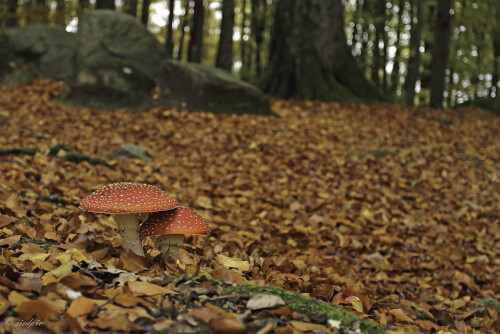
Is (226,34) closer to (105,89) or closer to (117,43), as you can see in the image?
(117,43)

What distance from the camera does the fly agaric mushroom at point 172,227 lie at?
2.44m

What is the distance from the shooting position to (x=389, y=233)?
5008 millimetres

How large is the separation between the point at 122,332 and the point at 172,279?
64cm

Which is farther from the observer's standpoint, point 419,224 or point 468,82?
point 468,82

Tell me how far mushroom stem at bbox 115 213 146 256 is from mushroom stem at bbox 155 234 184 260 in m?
0.13

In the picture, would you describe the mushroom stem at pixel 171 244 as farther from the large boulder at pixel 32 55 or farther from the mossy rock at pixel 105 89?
the large boulder at pixel 32 55

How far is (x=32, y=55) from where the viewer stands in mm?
11305

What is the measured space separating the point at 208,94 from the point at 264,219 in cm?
492

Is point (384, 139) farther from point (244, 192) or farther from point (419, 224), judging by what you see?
point (244, 192)

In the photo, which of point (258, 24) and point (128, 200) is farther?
point (258, 24)

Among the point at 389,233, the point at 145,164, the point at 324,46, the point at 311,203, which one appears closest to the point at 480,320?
the point at 389,233

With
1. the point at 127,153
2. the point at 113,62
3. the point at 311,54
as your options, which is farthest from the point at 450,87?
the point at 127,153

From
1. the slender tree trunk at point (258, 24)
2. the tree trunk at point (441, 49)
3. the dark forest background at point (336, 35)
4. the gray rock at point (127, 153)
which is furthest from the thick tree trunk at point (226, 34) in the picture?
the slender tree trunk at point (258, 24)

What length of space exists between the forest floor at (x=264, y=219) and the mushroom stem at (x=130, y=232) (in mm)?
112
